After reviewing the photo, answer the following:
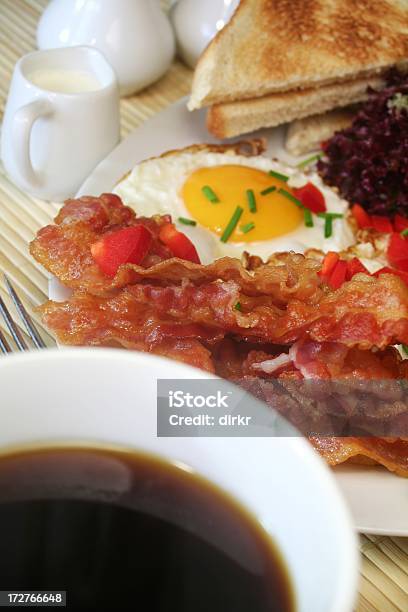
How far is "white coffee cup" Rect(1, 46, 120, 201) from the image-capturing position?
340 centimetres

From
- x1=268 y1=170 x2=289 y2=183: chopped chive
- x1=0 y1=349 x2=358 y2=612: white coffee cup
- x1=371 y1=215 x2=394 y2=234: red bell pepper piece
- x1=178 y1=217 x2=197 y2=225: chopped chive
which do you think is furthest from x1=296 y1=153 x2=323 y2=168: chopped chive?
x1=0 y1=349 x2=358 y2=612: white coffee cup

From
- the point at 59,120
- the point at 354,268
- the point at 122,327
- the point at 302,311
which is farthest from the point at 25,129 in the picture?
the point at 302,311

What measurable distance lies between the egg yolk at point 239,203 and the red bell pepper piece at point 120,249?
0.80 meters

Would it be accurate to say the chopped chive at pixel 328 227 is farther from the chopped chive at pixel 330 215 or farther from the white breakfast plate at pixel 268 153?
the white breakfast plate at pixel 268 153

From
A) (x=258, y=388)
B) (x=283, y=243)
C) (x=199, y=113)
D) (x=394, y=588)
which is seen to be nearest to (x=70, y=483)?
(x=258, y=388)

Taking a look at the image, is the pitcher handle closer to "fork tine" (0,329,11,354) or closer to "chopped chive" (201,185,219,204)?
"chopped chive" (201,185,219,204)

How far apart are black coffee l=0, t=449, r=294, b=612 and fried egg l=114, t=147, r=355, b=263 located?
172 cm

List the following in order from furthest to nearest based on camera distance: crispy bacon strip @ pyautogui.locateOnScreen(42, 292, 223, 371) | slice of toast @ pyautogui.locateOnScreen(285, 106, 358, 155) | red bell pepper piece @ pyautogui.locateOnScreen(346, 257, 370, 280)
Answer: slice of toast @ pyautogui.locateOnScreen(285, 106, 358, 155) < red bell pepper piece @ pyautogui.locateOnScreen(346, 257, 370, 280) < crispy bacon strip @ pyautogui.locateOnScreen(42, 292, 223, 371)

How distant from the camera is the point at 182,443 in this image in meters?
1.68

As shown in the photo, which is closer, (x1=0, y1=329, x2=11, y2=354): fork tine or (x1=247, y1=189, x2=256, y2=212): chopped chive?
(x1=0, y1=329, x2=11, y2=354): fork tine

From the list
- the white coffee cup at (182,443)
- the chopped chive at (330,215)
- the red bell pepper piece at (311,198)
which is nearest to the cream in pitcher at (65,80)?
the red bell pepper piece at (311,198)

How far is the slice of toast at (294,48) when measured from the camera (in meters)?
3.94

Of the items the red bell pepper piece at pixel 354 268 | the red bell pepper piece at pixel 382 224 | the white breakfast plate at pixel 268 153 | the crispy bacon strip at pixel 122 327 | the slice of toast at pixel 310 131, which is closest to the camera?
the white breakfast plate at pixel 268 153

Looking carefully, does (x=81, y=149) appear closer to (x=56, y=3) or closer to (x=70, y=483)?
(x=56, y=3)
